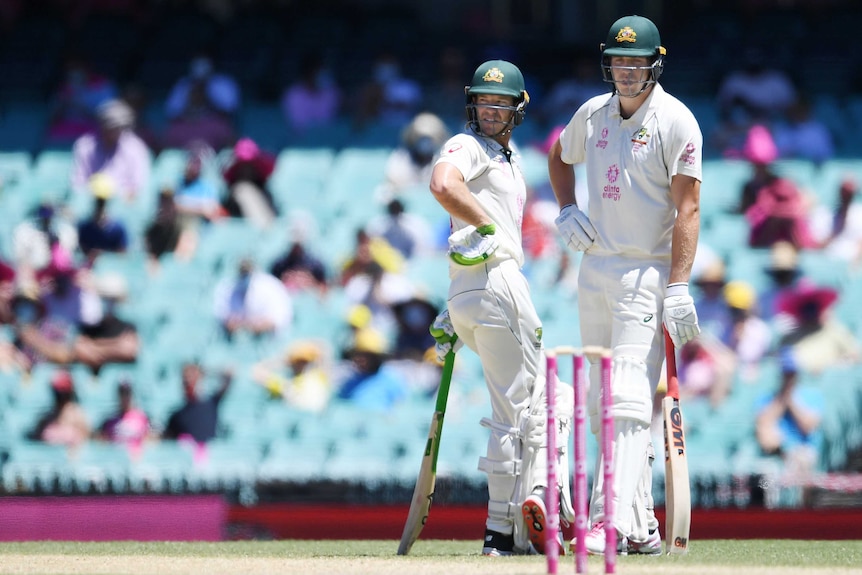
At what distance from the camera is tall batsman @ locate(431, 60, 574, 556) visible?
6.82 m

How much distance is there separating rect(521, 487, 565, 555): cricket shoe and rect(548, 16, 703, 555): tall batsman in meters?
0.22

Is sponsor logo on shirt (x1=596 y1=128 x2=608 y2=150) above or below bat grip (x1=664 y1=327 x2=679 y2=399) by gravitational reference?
above

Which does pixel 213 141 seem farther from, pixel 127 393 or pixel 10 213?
pixel 127 393

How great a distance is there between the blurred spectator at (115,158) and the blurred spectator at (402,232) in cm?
239

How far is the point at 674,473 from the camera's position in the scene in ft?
22.3

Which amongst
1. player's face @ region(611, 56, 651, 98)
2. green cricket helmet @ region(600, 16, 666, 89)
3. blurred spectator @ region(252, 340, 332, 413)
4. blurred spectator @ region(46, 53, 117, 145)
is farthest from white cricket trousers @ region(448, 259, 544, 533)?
blurred spectator @ region(46, 53, 117, 145)

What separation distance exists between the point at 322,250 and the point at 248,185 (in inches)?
45.9

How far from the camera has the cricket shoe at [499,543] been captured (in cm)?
690

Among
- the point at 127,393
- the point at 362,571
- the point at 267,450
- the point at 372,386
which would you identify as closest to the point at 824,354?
the point at 372,386

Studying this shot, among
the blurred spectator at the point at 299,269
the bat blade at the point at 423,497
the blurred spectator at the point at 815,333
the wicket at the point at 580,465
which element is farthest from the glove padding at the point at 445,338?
the blurred spectator at the point at 299,269

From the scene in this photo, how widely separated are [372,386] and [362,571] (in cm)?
579

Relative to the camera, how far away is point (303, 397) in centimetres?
1167

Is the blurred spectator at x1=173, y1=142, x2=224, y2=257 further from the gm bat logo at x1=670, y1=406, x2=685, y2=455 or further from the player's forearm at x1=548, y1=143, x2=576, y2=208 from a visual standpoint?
the gm bat logo at x1=670, y1=406, x2=685, y2=455

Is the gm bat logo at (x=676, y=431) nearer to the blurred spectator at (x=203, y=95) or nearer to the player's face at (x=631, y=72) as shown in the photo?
Answer: the player's face at (x=631, y=72)
